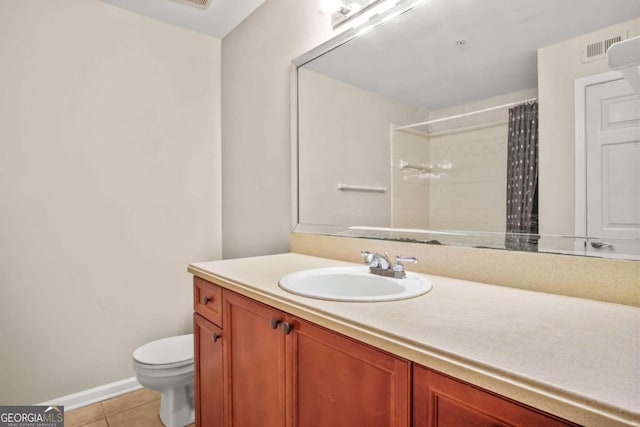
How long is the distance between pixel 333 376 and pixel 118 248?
182 centimetres

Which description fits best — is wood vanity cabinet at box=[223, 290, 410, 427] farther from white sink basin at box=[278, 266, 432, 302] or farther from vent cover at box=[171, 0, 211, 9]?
vent cover at box=[171, 0, 211, 9]

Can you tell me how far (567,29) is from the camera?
94 centimetres

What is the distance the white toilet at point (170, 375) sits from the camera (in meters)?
1.64

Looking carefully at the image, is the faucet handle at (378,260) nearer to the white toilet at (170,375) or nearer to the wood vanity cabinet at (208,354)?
the wood vanity cabinet at (208,354)

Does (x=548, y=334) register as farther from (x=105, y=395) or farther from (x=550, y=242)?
(x=105, y=395)

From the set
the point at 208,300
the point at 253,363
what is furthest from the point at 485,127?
the point at 208,300

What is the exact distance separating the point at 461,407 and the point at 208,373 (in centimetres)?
113

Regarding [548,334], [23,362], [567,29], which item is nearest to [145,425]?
[23,362]

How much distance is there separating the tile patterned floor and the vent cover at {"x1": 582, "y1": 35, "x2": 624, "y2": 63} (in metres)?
2.25

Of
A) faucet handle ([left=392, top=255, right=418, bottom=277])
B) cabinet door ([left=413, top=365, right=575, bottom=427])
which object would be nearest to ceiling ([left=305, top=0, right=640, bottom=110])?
faucet handle ([left=392, top=255, right=418, bottom=277])

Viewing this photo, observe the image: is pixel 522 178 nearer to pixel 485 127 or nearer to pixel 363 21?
pixel 485 127

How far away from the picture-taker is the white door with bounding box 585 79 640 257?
0.83 metres

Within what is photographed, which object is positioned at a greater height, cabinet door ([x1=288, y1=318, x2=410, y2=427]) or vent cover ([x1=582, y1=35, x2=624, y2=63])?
vent cover ([x1=582, y1=35, x2=624, y2=63])

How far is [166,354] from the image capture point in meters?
1.78
